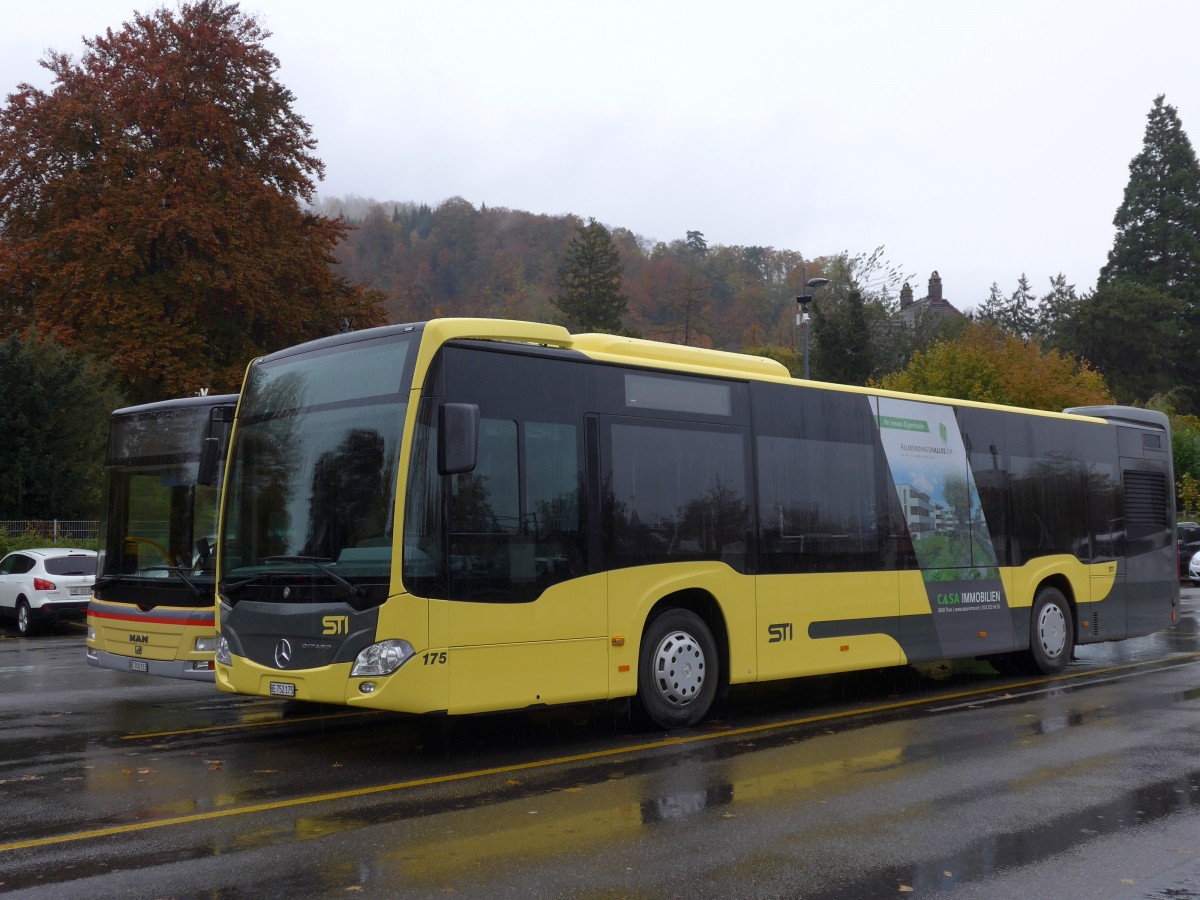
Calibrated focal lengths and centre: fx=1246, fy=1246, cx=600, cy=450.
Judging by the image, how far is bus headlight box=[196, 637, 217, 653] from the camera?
11.6 m

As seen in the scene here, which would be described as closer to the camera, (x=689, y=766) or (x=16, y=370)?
(x=689, y=766)

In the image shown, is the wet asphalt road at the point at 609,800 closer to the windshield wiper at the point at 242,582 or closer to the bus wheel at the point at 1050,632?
the windshield wiper at the point at 242,582

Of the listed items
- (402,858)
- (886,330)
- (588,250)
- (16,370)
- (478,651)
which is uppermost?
(588,250)

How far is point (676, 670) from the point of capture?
1047 cm

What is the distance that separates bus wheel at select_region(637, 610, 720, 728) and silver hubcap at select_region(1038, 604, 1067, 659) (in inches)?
227

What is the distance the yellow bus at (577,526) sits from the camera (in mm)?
8758

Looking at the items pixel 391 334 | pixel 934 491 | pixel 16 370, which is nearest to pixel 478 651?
pixel 391 334

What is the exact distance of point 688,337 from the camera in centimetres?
8281

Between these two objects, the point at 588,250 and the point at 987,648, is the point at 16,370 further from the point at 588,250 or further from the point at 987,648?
the point at 588,250

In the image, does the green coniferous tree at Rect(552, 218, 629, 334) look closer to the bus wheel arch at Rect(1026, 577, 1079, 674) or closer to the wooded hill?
the wooded hill

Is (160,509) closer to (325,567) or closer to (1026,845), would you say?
(325,567)

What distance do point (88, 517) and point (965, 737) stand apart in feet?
82.5

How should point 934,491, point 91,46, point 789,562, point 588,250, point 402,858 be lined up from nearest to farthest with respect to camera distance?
point 402,858, point 789,562, point 934,491, point 91,46, point 588,250

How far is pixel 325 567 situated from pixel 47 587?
53.6 ft
